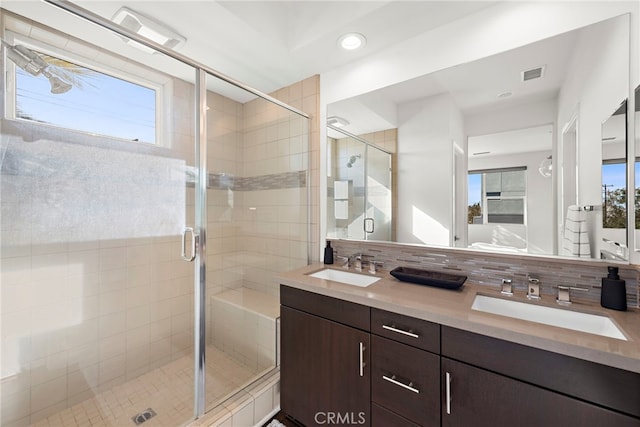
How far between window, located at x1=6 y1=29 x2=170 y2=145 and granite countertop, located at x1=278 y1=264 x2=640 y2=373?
1.41 m

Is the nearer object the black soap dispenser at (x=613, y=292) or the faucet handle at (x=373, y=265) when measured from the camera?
the black soap dispenser at (x=613, y=292)

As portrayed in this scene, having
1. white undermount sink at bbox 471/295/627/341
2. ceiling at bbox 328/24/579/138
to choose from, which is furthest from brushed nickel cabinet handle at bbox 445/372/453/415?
ceiling at bbox 328/24/579/138

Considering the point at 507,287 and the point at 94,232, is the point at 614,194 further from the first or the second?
the point at 94,232

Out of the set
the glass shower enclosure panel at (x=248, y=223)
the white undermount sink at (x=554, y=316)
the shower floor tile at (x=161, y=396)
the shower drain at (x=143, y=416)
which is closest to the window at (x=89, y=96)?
the glass shower enclosure panel at (x=248, y=223)

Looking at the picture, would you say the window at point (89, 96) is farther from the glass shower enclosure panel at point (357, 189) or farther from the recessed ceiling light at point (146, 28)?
the glass shower enclosure panel at point (357, 189)

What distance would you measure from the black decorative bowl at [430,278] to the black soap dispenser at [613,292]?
523mm

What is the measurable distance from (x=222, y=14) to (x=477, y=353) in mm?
2092

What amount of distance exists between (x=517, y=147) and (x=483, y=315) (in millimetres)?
928

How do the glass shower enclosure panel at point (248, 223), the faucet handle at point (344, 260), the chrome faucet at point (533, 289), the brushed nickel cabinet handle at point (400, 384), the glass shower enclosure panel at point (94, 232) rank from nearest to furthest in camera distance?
the brushed nickel cabinet handle at point (400, 384)
the chrome faucet at point (533, 289)
the glass shower enclosure panel at point (94, 232)
the glass shower enclosure panel at point (248, 223)
the faucet handle at point (344, 260)

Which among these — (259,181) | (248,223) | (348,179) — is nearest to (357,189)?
(348,179)

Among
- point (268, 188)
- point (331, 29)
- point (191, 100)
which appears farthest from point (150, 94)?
point (331, 29)

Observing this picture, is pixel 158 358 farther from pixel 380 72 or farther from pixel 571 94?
pixel 571 94

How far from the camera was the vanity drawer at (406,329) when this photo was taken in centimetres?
107

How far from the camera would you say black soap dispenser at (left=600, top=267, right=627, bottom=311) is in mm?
1040
